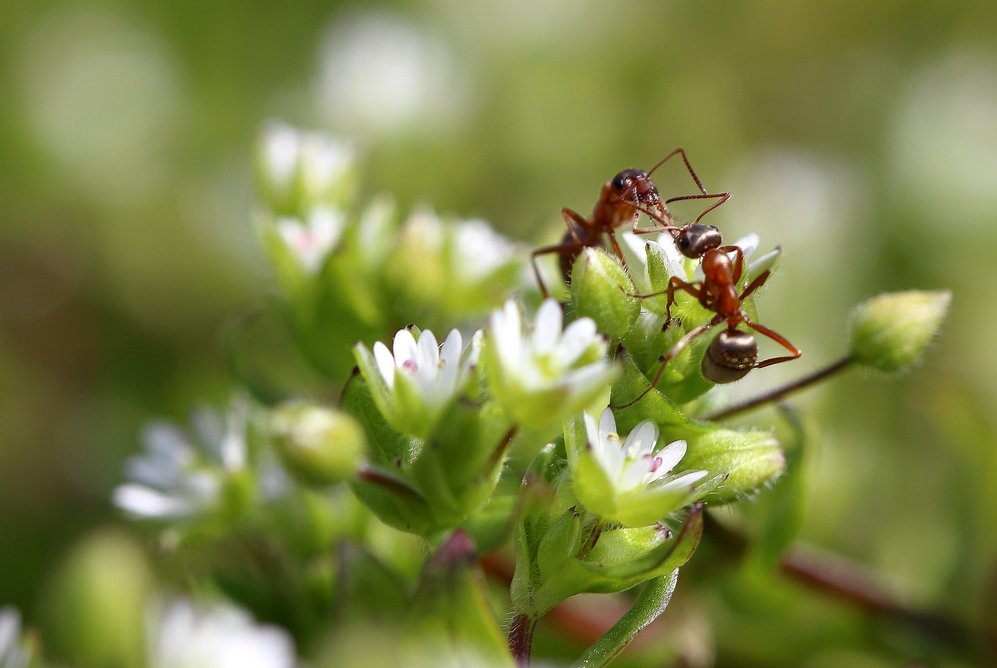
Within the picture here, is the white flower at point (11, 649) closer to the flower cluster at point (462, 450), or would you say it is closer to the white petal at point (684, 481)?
the flower cluster at point (462, 450)

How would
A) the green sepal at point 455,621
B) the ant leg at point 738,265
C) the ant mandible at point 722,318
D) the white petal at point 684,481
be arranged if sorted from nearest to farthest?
the green sepal at point 455,621, the white petal at point 684,481, the ant mandible at point 722,318, the ant leg at point 738,265

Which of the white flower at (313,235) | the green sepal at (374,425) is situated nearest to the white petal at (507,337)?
the green sepal at (374,425)

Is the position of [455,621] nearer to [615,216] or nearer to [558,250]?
[558,250]

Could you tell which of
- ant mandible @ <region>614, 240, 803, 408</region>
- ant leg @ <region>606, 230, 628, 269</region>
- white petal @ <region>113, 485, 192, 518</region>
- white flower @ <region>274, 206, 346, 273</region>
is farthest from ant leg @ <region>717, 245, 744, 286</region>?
white petal @ <region>113, 485, 192, 518</region>

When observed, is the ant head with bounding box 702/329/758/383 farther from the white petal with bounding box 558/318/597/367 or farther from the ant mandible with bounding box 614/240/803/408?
the white petal with bounding box 558/318/597/367

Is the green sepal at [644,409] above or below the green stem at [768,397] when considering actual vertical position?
above

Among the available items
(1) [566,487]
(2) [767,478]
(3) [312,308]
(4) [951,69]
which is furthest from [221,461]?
(4) [951,69]

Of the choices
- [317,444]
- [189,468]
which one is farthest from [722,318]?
[189,468]

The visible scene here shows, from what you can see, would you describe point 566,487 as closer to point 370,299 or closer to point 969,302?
point 370,299
